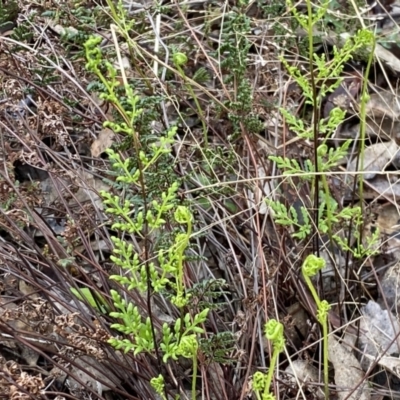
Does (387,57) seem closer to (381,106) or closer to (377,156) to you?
(381,106)

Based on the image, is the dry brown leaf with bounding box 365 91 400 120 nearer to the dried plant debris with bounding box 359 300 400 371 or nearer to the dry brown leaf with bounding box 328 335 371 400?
the dried plant debris with bounding box 359 300 400 371

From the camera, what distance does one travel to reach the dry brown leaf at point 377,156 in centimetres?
220

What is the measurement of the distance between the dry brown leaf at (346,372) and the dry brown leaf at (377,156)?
66cm

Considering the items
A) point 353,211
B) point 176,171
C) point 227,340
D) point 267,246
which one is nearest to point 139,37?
point 176,171

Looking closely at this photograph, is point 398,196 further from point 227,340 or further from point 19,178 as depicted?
point 19,178

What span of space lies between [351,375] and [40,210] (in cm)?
100

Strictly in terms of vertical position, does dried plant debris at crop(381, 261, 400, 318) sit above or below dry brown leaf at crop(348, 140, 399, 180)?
below

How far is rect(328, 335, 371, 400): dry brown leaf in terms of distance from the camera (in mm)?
1689

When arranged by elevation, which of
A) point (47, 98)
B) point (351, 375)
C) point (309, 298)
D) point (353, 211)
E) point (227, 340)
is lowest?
point (351, 375)

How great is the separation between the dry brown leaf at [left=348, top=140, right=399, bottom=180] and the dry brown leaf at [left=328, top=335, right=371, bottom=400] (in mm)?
664

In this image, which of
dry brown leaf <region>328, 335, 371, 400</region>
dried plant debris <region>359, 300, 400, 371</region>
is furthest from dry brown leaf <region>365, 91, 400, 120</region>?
dry brown leaf <region>328, 335, 371, 400</region>

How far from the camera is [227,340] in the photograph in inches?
59.9

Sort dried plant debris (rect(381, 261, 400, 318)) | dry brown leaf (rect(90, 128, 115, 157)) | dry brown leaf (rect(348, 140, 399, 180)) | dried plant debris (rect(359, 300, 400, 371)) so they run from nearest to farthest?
dried plant debris (rect(359, 300, 400, 371))
dried plant debris (rect(381, 261, 400, 318))
dry brown leaf (rect(90, 128, 115, 157))
dry brown leaf (rect(348, 140, 399, 180))

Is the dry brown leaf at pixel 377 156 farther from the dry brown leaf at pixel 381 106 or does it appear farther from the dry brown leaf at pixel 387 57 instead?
the dry brown leaf at pixel 387 57
